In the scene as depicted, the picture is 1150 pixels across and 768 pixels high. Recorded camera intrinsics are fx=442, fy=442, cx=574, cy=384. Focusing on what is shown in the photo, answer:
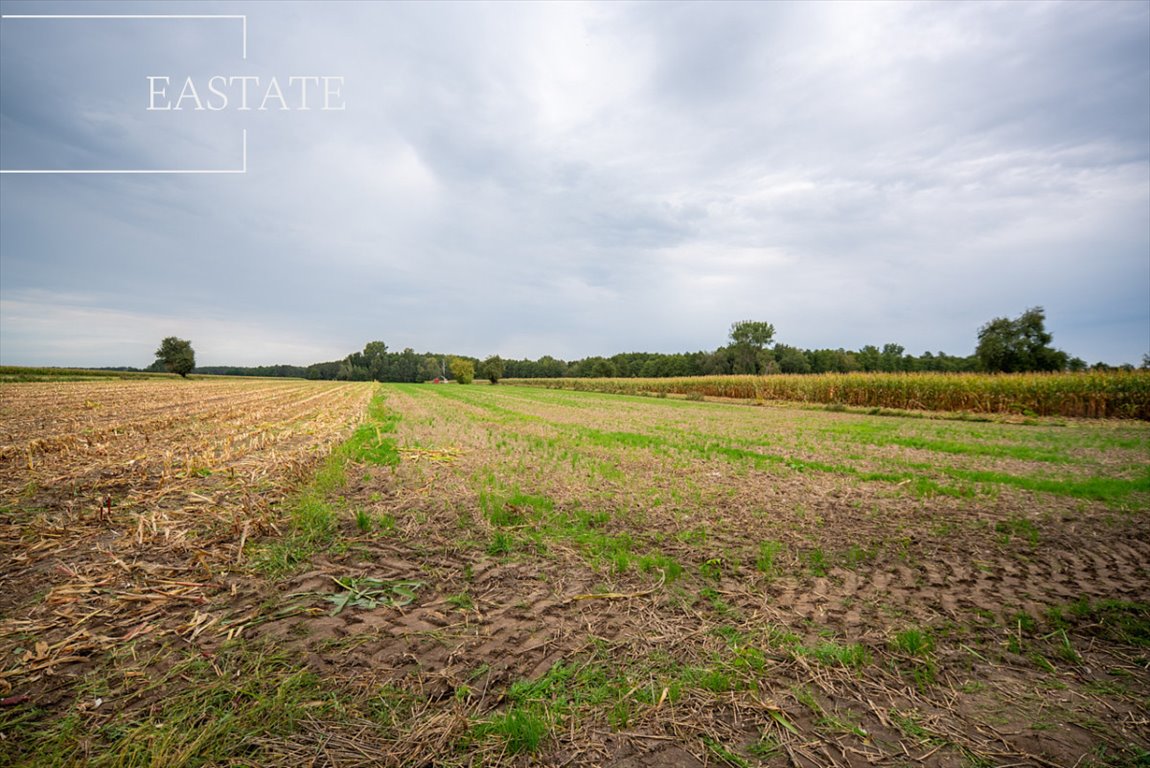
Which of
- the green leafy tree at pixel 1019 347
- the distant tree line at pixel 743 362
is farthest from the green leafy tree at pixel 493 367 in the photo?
the green leafy tree at pixel 1019 347

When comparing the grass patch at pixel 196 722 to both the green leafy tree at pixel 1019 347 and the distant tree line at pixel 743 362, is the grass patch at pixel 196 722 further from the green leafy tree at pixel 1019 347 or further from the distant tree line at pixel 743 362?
the green leafy tree at pixel 1019 347

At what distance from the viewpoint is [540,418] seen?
17.0 metres

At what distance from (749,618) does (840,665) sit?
2.07 ft

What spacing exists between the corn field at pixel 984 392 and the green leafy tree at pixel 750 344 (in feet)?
133

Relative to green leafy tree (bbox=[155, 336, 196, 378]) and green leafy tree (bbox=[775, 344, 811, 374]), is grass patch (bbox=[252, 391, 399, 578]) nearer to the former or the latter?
green leafy tree (bbox=[775, 344, 811, 374])

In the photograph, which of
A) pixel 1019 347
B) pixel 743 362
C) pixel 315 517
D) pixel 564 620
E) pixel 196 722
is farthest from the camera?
pixel 743 362

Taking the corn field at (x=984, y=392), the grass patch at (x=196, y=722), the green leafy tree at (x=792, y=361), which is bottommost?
the grass patch at (x=196, y=722)

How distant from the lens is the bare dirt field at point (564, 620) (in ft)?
6.93

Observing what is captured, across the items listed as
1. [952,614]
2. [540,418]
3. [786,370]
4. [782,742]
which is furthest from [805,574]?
[786,370]

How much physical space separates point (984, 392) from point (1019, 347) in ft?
134

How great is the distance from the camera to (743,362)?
2965 inches

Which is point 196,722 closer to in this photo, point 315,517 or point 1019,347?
point 315,517

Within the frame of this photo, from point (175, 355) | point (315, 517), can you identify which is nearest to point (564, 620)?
point (315, 517)

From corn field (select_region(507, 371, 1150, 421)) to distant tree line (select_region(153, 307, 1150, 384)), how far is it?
2.70m
